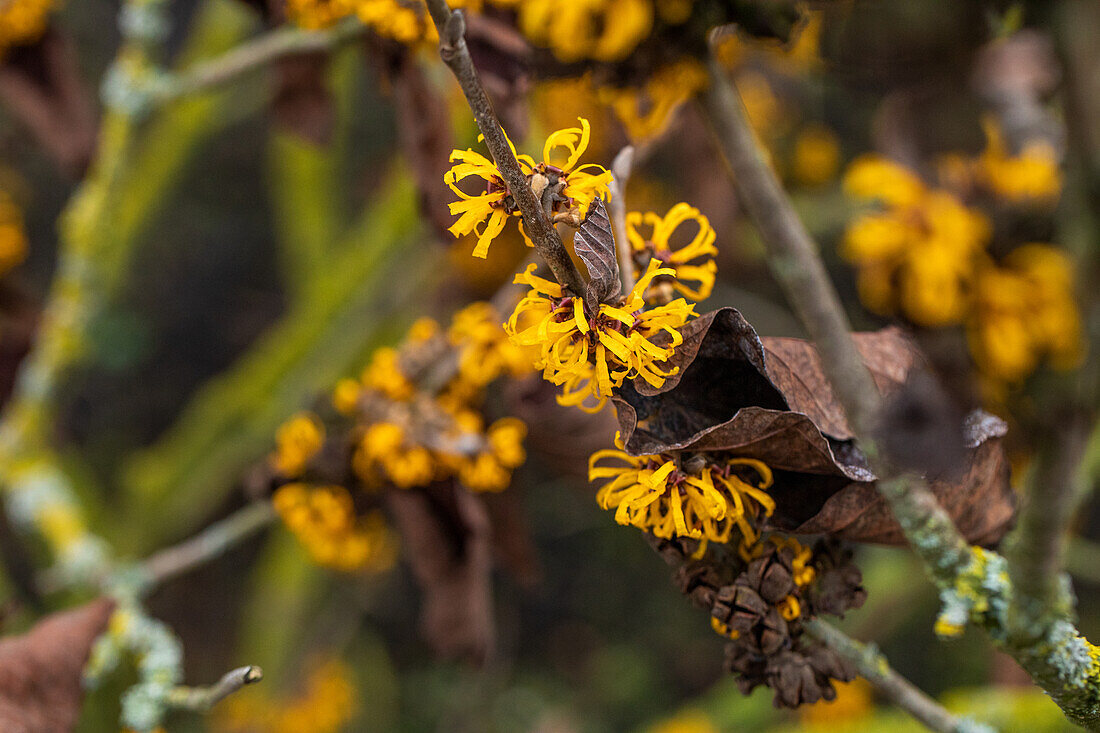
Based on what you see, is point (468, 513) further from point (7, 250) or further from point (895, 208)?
point (7, 250)

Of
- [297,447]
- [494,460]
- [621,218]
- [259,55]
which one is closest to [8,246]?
[259,55]

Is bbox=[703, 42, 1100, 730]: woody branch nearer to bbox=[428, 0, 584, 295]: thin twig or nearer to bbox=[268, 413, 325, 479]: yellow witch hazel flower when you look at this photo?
bbox=[428, 0, 584, 295]: thin twig

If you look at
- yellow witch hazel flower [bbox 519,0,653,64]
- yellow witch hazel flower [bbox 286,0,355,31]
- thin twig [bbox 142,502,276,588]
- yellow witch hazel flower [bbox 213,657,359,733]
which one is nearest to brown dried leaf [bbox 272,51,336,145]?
yellow witch hazel flower [bbox 286,0,355,31]

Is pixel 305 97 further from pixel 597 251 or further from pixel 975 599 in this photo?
pixel 975 599

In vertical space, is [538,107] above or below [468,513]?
above

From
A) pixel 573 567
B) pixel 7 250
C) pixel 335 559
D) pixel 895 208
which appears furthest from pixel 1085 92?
pixel 573 567

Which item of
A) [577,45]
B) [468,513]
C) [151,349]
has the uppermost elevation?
[151,349]

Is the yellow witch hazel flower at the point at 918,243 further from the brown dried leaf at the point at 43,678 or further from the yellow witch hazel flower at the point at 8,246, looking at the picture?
the yellow witch hazel flower at the point at 8,246
